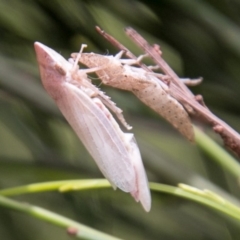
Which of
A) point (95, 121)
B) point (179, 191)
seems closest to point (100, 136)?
point (95, 121)

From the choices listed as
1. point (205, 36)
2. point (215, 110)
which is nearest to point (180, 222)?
point (215, 110)

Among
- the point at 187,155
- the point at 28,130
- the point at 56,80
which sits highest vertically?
the point at 56,80

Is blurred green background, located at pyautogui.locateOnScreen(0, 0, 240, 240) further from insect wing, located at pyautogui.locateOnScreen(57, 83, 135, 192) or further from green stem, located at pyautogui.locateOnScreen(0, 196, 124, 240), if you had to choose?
green stem, located at pyautogui.locateOnScreen(0, 196, 124, 240)

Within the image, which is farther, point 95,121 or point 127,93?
point 127,93

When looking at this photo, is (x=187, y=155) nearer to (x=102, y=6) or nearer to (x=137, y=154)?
(x=102, y=6)

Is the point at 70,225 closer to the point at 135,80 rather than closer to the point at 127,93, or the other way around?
the point at 135,80

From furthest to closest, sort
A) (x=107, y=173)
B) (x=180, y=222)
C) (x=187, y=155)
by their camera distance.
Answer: (x=187, y=155) < (x=180, y=222) < (x=107, y=173)

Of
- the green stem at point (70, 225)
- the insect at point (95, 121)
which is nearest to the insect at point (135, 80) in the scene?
the insect at point (95, 121)
